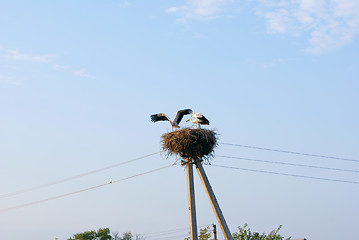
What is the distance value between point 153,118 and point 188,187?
3.10 m

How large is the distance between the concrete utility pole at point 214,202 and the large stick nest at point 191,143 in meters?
0.45

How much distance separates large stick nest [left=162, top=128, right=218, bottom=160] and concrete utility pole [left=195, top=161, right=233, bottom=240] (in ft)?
1.47

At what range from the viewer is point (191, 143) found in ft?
73.9

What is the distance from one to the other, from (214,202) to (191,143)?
7.26 feet

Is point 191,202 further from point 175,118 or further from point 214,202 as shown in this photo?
point 175,118

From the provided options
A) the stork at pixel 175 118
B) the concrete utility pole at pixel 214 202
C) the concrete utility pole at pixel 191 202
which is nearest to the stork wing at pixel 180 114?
the stork at pixel 175 118

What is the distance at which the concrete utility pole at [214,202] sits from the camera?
21.8 meters

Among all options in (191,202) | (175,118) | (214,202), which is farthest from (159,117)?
(214,202)

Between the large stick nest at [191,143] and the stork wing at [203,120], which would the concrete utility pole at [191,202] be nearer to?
the large stick nest at [191,143]

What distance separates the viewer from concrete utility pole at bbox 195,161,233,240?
21.8 metres

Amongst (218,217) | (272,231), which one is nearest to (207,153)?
(218,217)

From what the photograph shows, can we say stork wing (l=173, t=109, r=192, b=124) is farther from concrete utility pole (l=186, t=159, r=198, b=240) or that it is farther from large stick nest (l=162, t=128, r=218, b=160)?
concrete utility pole (l=186, t=159, r=198, b=240)

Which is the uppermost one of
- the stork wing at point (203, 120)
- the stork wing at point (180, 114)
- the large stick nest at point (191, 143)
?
the stork wing at point (180, 114)

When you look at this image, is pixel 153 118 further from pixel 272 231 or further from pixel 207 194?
pixel 272 231
